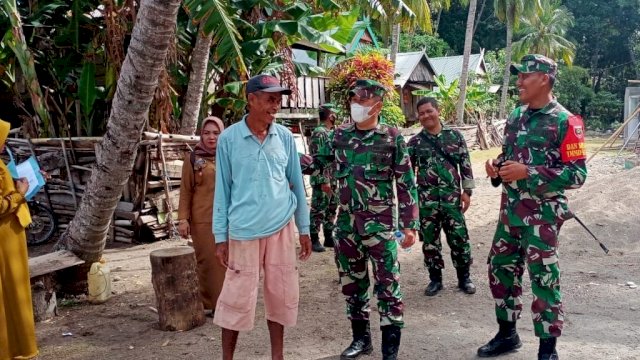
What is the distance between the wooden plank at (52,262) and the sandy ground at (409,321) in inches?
19.6

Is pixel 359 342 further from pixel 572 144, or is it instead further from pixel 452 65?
pixel 452 65

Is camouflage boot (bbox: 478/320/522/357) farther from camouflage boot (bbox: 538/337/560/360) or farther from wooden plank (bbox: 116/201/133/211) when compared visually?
wooden plank (bbox: 116/201/133/211)

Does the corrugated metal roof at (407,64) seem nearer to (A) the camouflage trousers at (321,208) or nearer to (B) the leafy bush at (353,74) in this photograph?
(B) the leafy bush at (353,74)

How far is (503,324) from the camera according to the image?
152 inches

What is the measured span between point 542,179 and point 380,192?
40.9 inches

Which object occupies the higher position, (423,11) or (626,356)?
(423,11)

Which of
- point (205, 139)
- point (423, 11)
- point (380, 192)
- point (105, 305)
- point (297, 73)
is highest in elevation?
point (423, 11)

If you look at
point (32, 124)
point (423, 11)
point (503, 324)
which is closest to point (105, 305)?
point (503, 324)

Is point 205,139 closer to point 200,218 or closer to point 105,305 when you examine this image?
point 200,218

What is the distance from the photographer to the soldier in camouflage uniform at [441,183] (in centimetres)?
530

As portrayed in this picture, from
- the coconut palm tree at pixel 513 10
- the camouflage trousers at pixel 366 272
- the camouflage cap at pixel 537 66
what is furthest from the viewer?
the coconut palm tree at pixel 513 10

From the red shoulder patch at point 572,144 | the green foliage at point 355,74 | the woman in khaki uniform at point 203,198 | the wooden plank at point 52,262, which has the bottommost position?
the wooden plank at point 52,262

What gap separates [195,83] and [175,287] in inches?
191

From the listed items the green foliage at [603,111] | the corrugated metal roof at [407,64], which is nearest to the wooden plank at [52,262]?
the corrugated metal roof at [407,64]
